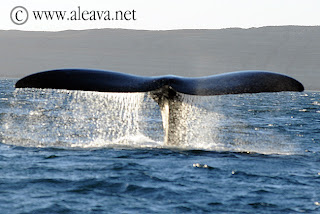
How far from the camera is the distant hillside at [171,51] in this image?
136 metres

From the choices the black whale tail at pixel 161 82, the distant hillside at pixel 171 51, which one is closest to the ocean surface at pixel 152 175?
the black whale tail at pixel 161 82

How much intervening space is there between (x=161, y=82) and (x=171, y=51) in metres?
137

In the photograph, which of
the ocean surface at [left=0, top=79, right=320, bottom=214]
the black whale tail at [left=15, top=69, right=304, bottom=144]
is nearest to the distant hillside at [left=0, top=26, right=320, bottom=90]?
the ocean surface at [left=0, top=79, right=320, bottom=214]

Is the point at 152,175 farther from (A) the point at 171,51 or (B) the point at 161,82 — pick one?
(A) the point at 171,51

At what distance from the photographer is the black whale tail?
24.4ft

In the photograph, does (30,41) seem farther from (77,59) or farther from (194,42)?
(194,42)

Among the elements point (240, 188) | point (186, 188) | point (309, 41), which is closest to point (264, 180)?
point (240, 188)

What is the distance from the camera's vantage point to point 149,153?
9812mm

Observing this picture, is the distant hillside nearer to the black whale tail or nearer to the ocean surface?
the ocean surface

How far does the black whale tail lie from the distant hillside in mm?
123581

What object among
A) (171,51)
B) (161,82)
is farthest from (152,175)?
(171,51)

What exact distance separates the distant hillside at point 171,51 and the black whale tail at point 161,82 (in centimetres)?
12358

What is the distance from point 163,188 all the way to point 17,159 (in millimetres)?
2883

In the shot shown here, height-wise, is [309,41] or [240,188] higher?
[309,41]
